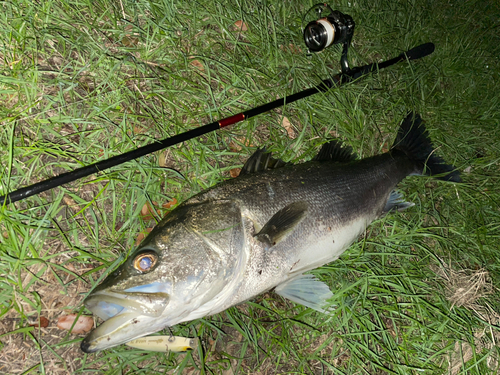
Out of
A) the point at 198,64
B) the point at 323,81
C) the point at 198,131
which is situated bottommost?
the point at 198,131

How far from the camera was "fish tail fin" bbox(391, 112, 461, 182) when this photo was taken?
344 centimetres

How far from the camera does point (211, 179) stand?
2.95 meters

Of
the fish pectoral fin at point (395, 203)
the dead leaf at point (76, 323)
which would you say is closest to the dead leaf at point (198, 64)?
the fish pectoral fin at point (395, 203)

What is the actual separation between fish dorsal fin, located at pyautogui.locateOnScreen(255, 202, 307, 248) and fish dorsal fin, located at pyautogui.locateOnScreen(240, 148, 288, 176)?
43cm

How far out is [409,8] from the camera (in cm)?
428

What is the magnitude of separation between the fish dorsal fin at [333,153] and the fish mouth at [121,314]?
192 cm

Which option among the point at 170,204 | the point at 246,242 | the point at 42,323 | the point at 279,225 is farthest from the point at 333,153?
the point at 42,323

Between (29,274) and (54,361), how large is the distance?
73 cm

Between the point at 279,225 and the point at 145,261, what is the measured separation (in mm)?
958

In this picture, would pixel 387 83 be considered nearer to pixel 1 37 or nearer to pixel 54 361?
pixel 1 37

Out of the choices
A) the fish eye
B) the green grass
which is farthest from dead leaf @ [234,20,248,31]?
the fish eye

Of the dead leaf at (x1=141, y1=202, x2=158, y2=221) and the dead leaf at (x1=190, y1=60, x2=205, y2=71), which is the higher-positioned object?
the dead leaf at (x1=190, y1=60, x2=205, y2=71)

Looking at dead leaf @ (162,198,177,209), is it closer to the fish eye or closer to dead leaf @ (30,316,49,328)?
the fish eye

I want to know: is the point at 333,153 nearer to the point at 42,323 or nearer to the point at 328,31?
the point at 328,31
